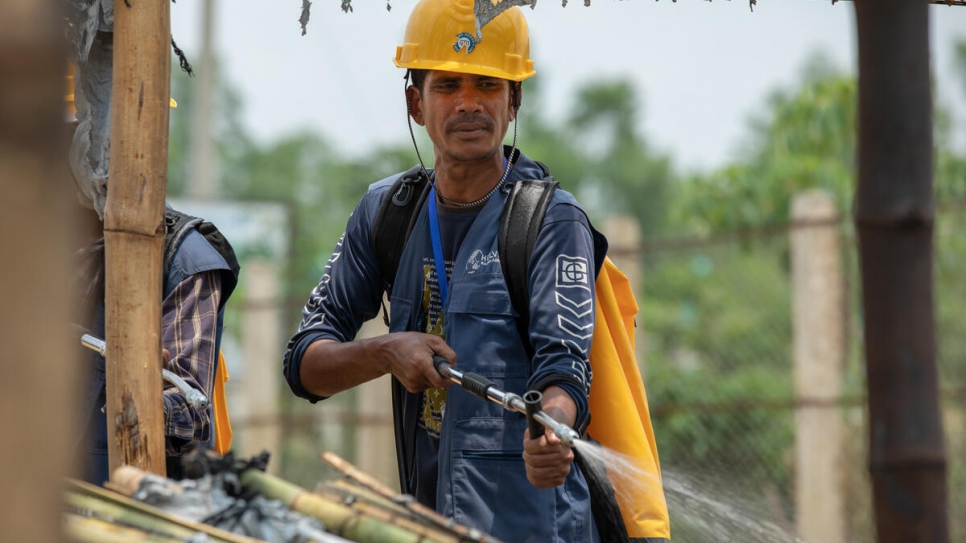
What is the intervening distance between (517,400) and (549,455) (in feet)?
0.46

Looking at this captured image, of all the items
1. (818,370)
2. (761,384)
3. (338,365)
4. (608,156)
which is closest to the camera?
(338,365)

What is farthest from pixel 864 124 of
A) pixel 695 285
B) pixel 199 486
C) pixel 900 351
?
pixel 695 285

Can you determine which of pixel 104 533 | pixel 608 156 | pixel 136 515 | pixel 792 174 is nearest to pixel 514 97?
pixel 136 515

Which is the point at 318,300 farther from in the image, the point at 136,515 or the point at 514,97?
the point at 136,515

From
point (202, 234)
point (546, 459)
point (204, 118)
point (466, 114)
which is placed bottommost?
point (546, 459)

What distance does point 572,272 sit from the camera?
9.96ft

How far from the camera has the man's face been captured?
328 cm

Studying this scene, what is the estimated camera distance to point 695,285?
455 inches

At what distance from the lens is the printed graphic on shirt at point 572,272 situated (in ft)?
9.90

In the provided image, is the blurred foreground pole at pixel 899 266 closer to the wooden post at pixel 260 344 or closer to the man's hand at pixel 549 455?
the man's hand at pixel 549 455

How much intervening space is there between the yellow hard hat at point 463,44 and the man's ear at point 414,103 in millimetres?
118

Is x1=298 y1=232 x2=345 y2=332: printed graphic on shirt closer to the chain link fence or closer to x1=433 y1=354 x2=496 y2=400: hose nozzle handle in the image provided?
x1=433 y1=354 x2=496 y2=400: hose nozzle handle

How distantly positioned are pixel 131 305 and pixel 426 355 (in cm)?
69

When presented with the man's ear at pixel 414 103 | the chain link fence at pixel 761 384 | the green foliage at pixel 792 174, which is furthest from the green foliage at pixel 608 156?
the man's ear at pixel 414 103
